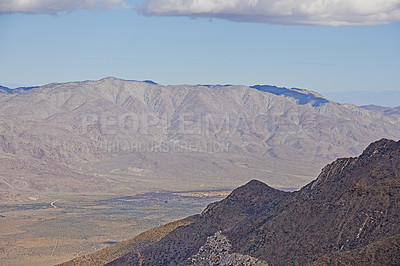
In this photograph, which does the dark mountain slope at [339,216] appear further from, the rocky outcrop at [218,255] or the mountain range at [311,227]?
the rocky outcrop at [218,255]

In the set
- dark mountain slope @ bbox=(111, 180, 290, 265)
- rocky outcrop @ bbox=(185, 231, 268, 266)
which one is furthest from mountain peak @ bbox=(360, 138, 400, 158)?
rocky outcrop @ bbox=(185, 231, 268, 266)

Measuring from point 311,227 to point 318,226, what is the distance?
55cm

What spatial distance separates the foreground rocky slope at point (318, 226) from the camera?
38.2 meters

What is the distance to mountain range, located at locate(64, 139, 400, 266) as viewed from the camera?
3825 cm

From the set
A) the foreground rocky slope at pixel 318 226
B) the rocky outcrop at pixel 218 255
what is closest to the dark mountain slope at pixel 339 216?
the foreground rocky slope at pixel 318 226

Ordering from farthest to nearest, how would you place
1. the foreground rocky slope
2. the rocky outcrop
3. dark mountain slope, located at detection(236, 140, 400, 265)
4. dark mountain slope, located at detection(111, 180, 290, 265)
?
dark mountain slope, located at detection(111, 180, 290, 265)
the rocky outcrop
dark mountain slope, located at detection(236, 140, 400, 265)
the foreground rocky slope

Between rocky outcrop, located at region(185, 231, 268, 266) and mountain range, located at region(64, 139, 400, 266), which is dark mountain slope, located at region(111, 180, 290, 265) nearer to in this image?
mountain range, located at region(64, 139, 400, 266)

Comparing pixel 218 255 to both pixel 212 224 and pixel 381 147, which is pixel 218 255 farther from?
pixel 381 147

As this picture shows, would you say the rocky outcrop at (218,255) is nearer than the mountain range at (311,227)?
No

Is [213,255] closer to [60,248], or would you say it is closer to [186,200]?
[60,248]

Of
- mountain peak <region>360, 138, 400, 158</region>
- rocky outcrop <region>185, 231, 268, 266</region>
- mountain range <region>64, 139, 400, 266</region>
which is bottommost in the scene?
rocky outcrop <region>185, 231, 268, 266</region>

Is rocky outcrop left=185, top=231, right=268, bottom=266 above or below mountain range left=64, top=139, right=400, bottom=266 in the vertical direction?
below

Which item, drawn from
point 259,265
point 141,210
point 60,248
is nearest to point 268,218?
point 259,265

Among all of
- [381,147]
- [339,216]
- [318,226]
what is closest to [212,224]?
[318,226]
